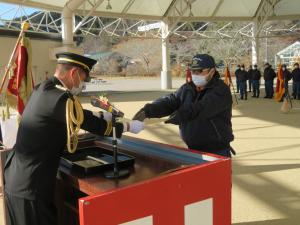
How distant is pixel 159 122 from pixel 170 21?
1264 cm

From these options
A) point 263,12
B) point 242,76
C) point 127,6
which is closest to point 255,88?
point 242,76

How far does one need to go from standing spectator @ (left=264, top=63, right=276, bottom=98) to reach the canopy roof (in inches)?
218

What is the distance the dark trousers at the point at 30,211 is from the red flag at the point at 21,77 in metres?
2.37

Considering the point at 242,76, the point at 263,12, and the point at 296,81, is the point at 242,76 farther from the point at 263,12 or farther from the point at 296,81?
the point at 263,12

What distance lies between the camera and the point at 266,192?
15.2 feet

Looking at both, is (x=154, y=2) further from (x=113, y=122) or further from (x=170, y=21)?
(x=113, y=122)

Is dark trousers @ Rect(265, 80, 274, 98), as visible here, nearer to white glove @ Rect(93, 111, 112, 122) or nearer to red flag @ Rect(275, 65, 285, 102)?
red flag @ Rect(275, 65, 285, 102)

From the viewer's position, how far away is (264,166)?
19.0 feet

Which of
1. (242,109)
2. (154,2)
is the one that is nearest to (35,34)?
(154,2)

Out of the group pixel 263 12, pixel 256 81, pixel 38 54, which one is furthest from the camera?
pixel 263 12

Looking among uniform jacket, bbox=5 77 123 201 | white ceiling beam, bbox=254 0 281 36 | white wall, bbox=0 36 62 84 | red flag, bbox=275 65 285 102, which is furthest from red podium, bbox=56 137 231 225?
white ceiling beam, bbox=254 0 281 36

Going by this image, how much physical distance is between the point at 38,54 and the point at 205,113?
54.4ft

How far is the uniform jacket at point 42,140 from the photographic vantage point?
2.33 metres

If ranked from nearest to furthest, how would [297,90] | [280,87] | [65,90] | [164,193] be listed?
[164,193] → [65,90] → [280,87] → [297,90]
